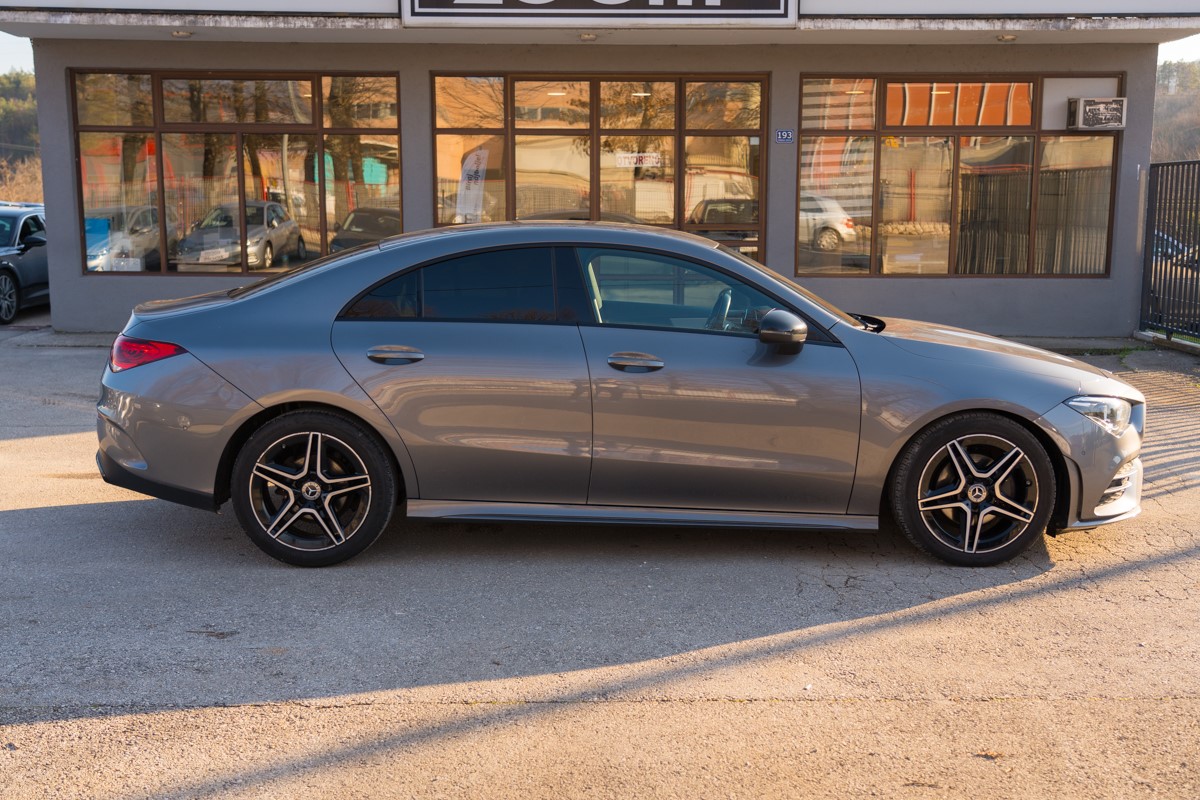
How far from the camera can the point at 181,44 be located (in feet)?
43.3

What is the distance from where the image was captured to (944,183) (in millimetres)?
13672

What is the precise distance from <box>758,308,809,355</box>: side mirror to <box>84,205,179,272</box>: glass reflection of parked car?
33.8ft

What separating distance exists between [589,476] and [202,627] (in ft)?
6.08

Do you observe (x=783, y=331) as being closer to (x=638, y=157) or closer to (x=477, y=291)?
(x=477, y=291)

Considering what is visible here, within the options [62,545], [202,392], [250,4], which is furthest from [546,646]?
[250,4]

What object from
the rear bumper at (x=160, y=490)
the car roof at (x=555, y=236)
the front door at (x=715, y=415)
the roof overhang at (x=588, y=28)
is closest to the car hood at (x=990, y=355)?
the front door at (x=715, y=415)

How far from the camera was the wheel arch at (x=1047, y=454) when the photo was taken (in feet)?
18.1

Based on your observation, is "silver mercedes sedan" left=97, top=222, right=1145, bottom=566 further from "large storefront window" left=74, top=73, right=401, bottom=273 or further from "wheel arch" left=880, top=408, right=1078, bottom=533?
"large storefront window" left=74, top=73, right=401, bottom=273

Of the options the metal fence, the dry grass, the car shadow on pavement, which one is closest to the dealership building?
the metal fence

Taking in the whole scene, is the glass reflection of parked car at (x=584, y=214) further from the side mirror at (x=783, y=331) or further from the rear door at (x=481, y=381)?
the side mirror at (x=783, y=331)

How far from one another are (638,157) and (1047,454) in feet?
29.0

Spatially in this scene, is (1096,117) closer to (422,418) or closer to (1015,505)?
(1015,505)

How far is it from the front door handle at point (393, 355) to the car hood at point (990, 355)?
229cm

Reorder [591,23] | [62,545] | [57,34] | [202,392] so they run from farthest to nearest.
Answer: [57,34], [591,23], [62,545], [202,392]
